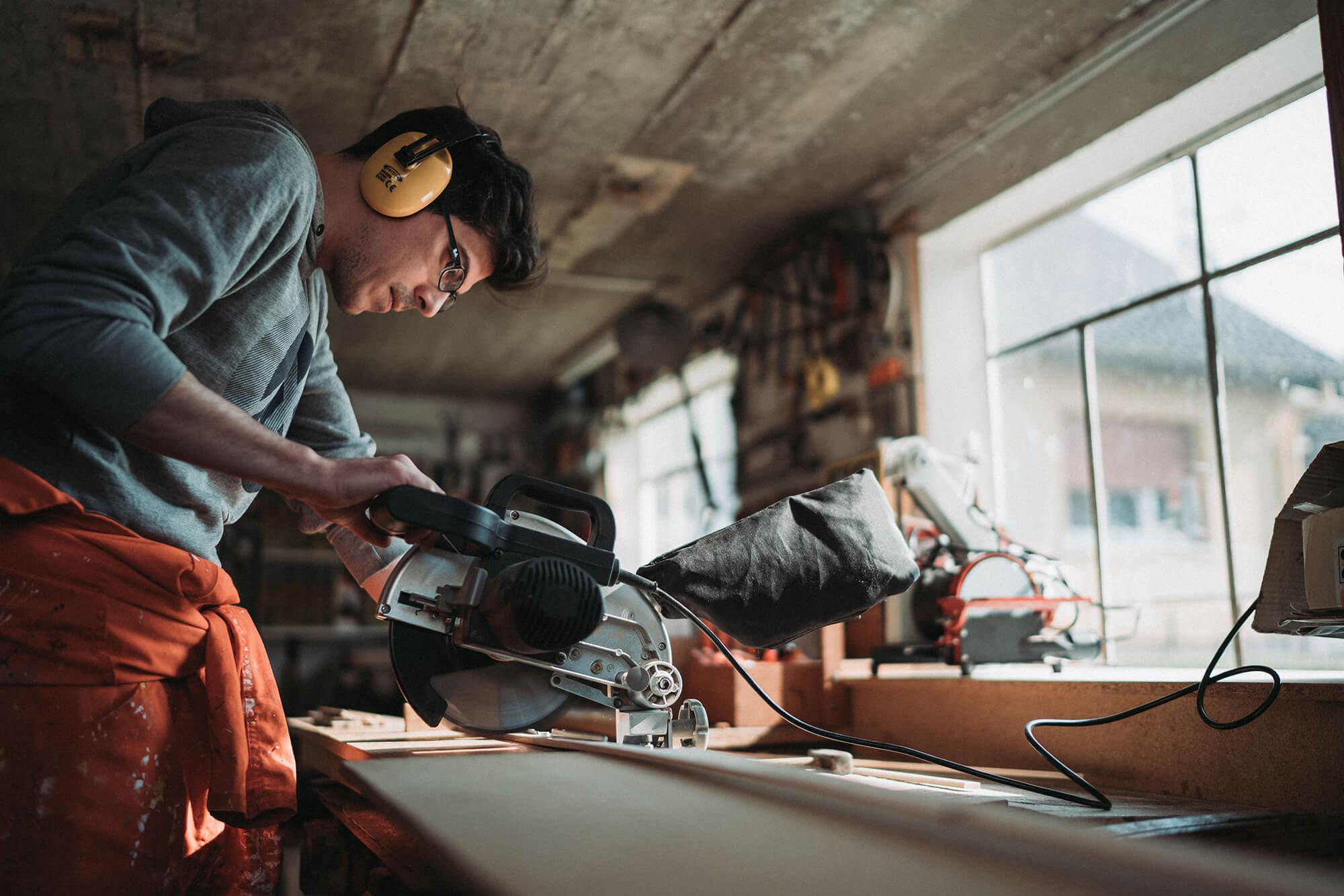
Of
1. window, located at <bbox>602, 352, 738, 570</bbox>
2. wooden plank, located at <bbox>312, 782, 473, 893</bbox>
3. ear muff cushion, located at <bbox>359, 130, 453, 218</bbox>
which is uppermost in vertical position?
window, located at <bbox>602, 352, 738, 570</bbox>

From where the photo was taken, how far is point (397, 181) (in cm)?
135

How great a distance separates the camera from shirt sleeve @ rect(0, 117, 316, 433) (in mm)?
892

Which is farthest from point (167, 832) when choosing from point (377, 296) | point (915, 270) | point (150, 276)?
point (915, 270)

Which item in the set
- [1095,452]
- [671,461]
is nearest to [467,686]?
[1095,452]

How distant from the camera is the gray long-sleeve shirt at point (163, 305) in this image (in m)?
0.90

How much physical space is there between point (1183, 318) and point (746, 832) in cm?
385

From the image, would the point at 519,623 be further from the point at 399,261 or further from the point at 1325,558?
the point at 1325,558

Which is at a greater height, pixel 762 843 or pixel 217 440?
pixel 217 440

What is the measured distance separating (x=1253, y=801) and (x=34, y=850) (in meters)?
1.47

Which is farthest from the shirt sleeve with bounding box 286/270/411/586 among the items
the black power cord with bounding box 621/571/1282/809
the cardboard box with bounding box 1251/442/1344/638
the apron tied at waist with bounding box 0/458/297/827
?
the cardboard box with bounding box 1251/442/1344/638

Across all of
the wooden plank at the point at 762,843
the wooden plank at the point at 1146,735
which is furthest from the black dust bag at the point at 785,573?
the wooden plank at the point at 1146,735

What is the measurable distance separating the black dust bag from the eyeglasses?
0.56 meters

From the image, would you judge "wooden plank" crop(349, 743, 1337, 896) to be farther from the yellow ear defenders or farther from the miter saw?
the yellow ear defenders

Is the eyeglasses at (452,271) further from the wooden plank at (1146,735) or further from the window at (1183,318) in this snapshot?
the window at (1183,318)
